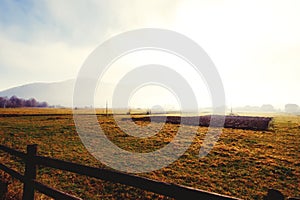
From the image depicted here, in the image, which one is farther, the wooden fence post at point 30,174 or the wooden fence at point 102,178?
the wooden fence post at point 30,174

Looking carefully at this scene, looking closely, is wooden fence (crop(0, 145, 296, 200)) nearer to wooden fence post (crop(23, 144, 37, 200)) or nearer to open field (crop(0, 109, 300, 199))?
wooden fence post (crop(23, 144, 37, 200))

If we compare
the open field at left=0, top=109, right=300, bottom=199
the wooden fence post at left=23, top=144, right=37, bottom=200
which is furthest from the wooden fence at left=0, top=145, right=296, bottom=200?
the open field at left=0, top=109, right=300, bottom=199

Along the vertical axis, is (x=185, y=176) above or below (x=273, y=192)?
below

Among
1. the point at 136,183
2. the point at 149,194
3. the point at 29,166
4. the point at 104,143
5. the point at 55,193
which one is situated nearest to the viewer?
the point at 136,183

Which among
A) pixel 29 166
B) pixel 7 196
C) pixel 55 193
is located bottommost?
pixel 7 196

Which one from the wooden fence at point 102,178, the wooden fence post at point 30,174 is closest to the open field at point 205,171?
the wooden fence post at point 30,174

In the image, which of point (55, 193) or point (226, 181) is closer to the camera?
point (55, 193)

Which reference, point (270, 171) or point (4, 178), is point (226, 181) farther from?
point (4, 178)

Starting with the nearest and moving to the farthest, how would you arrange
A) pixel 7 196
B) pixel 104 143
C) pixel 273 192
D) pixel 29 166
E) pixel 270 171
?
pixel 273 192 < pixel 29 166 < pixel 7 196 < pixel 270 171 < pixel 104 143

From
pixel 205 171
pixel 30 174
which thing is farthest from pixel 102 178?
pixel 205 171

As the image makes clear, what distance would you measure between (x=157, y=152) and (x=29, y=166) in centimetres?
1430

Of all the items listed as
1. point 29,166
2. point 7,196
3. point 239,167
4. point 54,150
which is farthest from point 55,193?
point 54,150

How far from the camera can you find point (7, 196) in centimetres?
589

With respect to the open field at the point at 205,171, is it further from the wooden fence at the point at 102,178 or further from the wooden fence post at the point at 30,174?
the wooden fence at the point at 102,178
